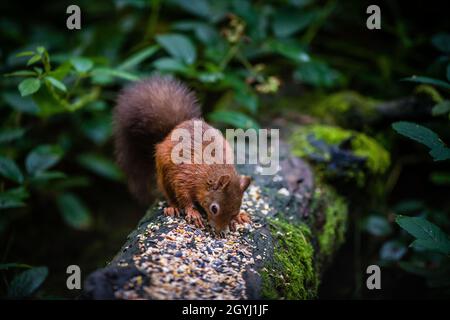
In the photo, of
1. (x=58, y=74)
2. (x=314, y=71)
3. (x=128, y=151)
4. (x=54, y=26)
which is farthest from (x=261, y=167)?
(x=54, y=26)

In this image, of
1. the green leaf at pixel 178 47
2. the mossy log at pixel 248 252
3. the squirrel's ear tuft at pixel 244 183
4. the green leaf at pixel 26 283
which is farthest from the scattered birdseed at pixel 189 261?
the green leaf at pixel 178 47

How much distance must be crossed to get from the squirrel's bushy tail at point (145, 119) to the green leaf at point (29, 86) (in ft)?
2.04

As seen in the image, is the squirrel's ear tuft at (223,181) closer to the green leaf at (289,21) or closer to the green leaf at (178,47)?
the green leaf at (178,47)

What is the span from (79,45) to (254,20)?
196 cm

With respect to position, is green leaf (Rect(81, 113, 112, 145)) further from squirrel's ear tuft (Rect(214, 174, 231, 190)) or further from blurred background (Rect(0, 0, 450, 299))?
squirrel's ear tuft (Rect(214, 174, 231, 190))

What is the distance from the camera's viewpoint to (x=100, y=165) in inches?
197

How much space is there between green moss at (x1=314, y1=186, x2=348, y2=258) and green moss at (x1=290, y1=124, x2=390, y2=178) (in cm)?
40

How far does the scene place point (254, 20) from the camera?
175 inches

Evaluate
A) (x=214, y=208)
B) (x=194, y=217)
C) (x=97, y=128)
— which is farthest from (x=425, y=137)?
(x=97, y=128)

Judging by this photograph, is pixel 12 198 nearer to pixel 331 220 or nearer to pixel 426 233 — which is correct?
pixel 331 220

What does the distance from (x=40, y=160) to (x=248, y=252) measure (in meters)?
2.20

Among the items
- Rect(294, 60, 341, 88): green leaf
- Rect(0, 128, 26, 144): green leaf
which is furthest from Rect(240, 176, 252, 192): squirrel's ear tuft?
Rect(0, 128, 26, 144): green leaf

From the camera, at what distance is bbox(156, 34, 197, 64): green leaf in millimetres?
4270

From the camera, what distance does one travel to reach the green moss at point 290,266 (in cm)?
247
